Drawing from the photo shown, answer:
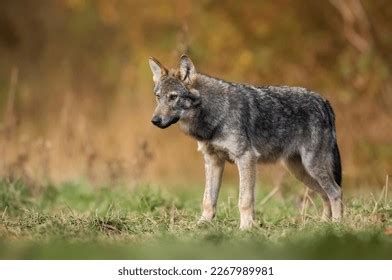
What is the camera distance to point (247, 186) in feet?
31.1

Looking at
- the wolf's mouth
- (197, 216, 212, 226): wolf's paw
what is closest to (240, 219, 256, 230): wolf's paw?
(197, 216, 212, 226): wolf's paw

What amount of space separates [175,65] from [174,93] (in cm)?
499

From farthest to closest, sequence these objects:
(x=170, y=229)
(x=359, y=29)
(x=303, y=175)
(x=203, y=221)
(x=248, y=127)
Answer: (x=359, y=29), (x=303, y=175), (x=248, y=127), (x=203, y=221), (x=170, y=229)

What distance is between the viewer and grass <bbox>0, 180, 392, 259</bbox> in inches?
277

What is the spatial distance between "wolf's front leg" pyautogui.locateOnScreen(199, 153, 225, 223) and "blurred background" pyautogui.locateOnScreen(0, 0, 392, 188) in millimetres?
2440

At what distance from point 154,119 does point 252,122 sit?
4.15ft

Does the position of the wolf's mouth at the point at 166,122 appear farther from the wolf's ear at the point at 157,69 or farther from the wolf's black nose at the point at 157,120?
the wolf's ear at the point at 157,69

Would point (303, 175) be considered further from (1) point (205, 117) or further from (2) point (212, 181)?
(1) point (205, 117)

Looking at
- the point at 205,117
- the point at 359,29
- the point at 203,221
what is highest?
the point at 359,29

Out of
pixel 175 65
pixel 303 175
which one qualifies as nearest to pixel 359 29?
pixel 175 65

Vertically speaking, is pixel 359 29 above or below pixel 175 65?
above

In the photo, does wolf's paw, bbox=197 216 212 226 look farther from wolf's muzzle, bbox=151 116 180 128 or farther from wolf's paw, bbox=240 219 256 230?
wolf's muzzle, bbox=151 116 180 128

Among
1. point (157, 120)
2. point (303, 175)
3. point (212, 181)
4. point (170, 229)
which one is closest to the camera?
point (170, 229)

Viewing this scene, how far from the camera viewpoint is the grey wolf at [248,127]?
9477mm
